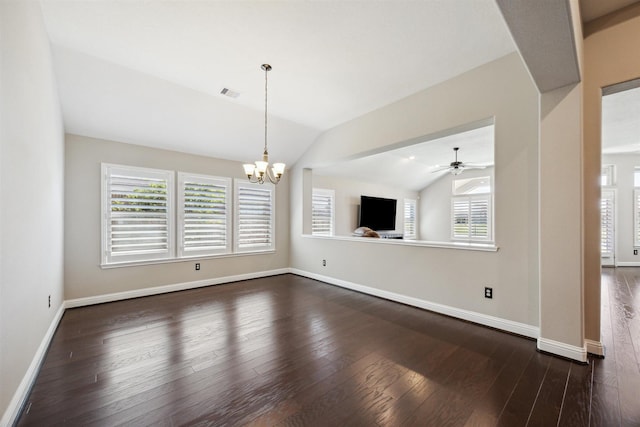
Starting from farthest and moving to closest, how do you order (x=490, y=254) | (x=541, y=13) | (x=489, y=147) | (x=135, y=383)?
1. (x=489, y=147)
2. (x=490, y=254)
3. (x=135, y=383)
4. (x=541, y=13)

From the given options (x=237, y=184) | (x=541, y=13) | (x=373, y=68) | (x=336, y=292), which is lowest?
(x=336, y=292)

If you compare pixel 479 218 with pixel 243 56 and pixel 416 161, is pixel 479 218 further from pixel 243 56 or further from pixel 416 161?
pixel 243 56

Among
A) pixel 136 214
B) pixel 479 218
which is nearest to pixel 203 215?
pixel 136 214

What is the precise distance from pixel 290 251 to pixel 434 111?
13.5 feet

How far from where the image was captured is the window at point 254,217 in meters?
5.46

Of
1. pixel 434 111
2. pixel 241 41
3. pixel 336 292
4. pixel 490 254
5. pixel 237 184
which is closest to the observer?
pixel 241 41

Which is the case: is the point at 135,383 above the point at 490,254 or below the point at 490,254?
below

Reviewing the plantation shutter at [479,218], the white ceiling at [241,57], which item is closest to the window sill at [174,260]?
the white ceiling at [241,57]

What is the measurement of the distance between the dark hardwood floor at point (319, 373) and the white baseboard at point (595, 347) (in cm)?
9

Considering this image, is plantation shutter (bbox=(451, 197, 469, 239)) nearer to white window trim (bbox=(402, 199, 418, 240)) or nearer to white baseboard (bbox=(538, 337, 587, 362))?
white window trim (bbox=(402, 199, 418, 240))

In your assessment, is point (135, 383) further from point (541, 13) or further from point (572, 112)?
point (572, 112)

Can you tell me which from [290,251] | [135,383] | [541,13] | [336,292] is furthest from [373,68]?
[290,251]

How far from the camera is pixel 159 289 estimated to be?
452cm

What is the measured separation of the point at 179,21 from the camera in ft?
8.04
